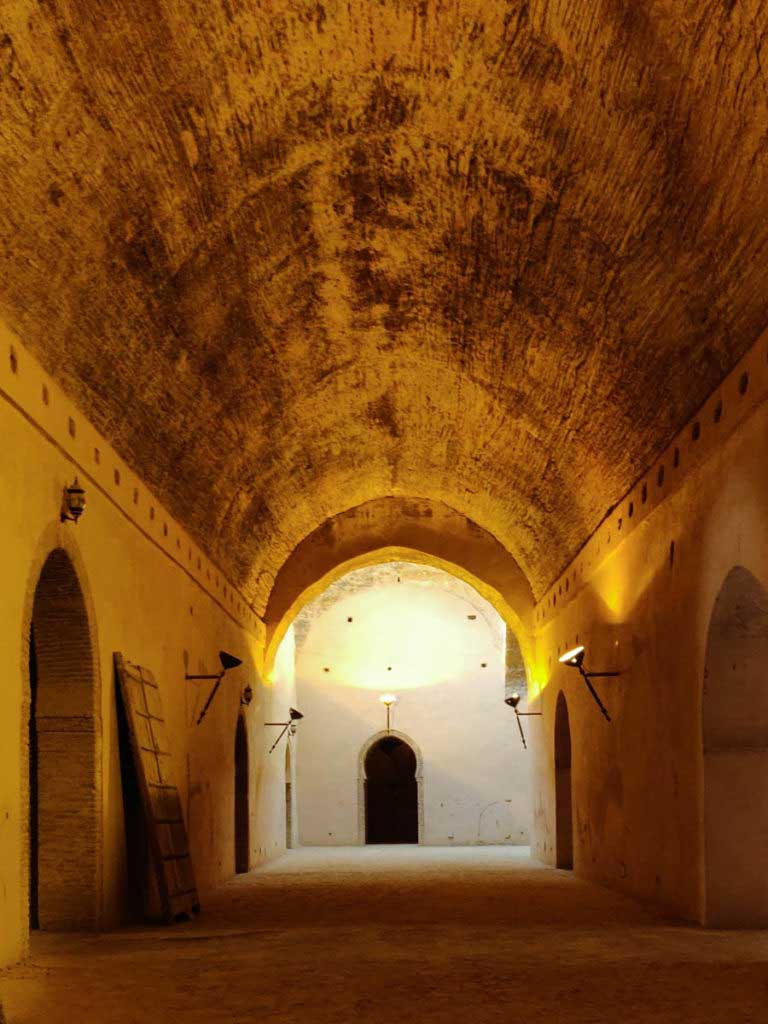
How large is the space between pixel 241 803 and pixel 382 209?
1041cm

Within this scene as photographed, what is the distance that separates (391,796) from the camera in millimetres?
29875

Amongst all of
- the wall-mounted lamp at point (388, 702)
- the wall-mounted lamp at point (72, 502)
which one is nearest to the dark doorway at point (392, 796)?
the wall-mounted lamp at point (388, 702)

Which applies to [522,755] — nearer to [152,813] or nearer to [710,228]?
[152,813]

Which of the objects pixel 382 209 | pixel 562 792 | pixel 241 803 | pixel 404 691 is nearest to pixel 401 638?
pixel 404 691

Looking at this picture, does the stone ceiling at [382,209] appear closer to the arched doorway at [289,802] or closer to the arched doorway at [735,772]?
the arched doorway at [735,772]

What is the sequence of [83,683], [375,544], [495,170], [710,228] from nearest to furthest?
1. [710,228]
2. [495,170]
3. [83,683]
4. [375,544]

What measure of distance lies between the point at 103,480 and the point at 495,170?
133 inches

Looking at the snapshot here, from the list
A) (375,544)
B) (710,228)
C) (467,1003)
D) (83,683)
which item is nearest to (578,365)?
(710,228)

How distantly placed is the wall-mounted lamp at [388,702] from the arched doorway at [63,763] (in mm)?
18662

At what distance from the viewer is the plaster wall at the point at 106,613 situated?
22.6ft

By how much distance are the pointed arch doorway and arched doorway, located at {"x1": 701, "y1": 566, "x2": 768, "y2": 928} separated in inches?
844

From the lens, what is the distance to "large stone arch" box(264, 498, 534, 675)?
18984 mm

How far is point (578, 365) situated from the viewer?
396 inches

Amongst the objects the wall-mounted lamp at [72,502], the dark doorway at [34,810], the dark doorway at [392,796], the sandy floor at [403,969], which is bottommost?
the dark doorway at [392,796]
